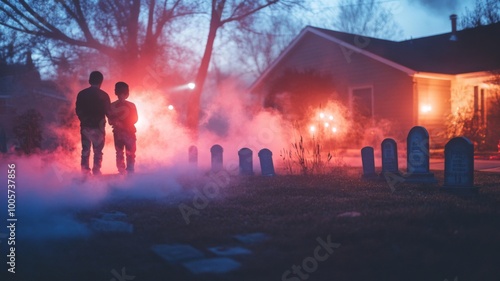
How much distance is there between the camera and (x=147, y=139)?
1489 cm

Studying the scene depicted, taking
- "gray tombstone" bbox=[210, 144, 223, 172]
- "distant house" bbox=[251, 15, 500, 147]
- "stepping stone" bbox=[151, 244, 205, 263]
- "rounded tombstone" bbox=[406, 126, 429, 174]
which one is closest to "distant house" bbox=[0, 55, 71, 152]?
"gray tombstone" bbox=[210, 144, 223, 172]

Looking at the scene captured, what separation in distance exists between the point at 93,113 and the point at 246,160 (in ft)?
14.4

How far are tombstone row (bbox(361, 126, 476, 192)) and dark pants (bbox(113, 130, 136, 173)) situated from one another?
16.9 ft

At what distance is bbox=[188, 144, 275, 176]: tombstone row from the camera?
11861mm

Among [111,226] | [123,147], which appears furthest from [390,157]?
[111,226]

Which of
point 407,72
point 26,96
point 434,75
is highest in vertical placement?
point 407,72

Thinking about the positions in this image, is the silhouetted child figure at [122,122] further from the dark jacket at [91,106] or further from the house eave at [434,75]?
the house eave at [434,75]

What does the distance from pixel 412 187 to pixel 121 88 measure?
6024 millimetres

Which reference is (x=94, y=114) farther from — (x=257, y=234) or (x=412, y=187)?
(x=412, y=187)

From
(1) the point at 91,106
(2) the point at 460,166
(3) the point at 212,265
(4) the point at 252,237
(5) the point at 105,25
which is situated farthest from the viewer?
(5) the point at 105,25

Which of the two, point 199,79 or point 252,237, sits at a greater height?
point 199,79

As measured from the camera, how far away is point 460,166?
8500 mm

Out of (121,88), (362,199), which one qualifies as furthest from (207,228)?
(121,88)

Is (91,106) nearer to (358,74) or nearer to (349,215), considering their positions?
(349,215)
